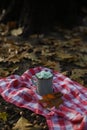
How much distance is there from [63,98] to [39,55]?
1.18 m

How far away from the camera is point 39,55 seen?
441 cm

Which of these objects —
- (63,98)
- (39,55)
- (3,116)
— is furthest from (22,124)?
(39,55)

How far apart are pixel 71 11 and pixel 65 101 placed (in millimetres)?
2510

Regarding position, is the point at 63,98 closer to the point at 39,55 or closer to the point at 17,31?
the point at 39,55

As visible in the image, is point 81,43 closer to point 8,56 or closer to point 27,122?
point 8,56

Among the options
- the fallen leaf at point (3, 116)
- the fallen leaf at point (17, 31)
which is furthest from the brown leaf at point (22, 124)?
the fallen leaf at point (17, 31)

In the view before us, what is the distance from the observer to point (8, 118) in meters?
3.12

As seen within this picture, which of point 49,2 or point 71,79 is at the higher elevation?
point 49,2

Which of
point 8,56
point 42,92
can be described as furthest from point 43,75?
point 8,56

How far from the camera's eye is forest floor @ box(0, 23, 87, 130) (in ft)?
10.4

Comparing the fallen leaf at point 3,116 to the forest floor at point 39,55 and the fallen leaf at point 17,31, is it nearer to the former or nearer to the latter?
the forest floor at point 39,55

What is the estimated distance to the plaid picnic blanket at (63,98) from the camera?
2.96 meters

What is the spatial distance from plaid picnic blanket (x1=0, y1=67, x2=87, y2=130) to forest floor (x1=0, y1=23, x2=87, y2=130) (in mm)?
65

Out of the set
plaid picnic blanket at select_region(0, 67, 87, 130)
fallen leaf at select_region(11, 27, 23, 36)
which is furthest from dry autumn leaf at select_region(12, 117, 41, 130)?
fallen leaf at select_region(11, 27, 23, 36)
